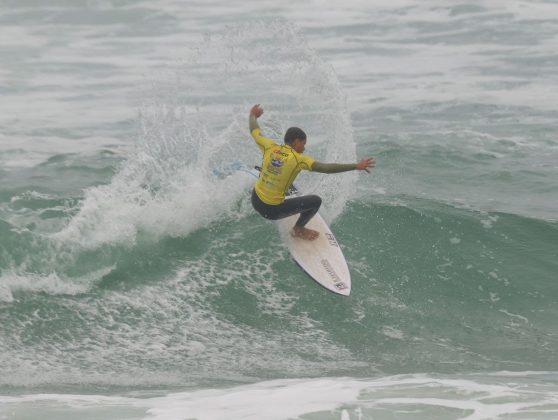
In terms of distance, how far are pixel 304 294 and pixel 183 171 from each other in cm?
307

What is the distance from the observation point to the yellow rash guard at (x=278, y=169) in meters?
11.2

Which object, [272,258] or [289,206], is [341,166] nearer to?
[289,206]

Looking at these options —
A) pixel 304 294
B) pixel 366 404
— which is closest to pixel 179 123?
pixel 304 294

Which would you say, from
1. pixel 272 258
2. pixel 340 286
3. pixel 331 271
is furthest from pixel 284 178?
pixel 272 258

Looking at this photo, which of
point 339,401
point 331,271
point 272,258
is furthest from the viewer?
point 272,258

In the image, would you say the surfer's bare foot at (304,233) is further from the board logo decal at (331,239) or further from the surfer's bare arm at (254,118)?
the surfer's bare arm at (254,118)

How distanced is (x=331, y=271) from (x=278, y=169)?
1364mm

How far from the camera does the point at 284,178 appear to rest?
11.4 metres

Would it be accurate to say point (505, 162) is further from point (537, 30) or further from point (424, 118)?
point (537, 30)

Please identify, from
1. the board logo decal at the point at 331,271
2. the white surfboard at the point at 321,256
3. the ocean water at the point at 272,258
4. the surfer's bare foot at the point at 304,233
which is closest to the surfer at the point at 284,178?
the surfer's bare foot at the point at 304,233

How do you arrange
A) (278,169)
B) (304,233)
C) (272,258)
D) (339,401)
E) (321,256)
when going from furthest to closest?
(272,258)
(304,233)
(321,256)
(278,169)
(339,401)

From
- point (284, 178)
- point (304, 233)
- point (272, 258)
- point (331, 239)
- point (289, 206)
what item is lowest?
point (272, 258)

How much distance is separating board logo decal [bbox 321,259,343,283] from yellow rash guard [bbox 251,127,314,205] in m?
0.91

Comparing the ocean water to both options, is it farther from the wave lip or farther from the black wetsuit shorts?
the black wetsuit shorts
